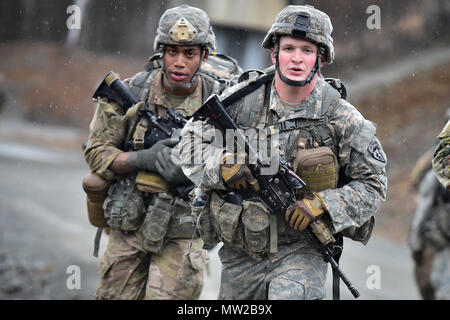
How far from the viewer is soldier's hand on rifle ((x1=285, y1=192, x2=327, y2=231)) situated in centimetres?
386

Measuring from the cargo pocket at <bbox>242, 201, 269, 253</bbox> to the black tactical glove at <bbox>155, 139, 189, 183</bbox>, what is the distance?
40.3 inches

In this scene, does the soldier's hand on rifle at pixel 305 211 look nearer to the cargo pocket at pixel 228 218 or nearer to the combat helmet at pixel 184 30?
the cargo pocket at pixel 228 218

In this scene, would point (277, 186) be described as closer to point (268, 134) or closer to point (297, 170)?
point (297, 170)

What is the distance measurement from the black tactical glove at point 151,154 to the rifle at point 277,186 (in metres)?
0.96

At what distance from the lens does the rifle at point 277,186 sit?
394 centimetres

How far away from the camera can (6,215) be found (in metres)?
11.0

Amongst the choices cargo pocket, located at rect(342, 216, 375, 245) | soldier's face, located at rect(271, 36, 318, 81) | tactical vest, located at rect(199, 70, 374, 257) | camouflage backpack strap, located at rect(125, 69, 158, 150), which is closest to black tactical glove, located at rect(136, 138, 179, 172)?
camouflage backpack strap, located at rect(125, 69, 158, 150)

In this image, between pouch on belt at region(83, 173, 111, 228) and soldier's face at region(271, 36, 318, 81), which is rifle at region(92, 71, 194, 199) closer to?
pouch on belt at region(83, 173, 111, 228)

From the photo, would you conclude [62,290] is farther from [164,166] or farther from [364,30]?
[364,30]

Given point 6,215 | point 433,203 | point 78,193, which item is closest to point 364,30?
point 78,193

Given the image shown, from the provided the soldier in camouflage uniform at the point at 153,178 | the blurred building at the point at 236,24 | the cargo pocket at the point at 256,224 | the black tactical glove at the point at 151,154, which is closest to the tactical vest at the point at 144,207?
the soldier in camouflage uniform at the point at 153,178

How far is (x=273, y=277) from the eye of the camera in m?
4.05

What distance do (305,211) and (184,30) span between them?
183 centimetres

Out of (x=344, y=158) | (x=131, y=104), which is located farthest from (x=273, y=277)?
(x=131, y=104)
